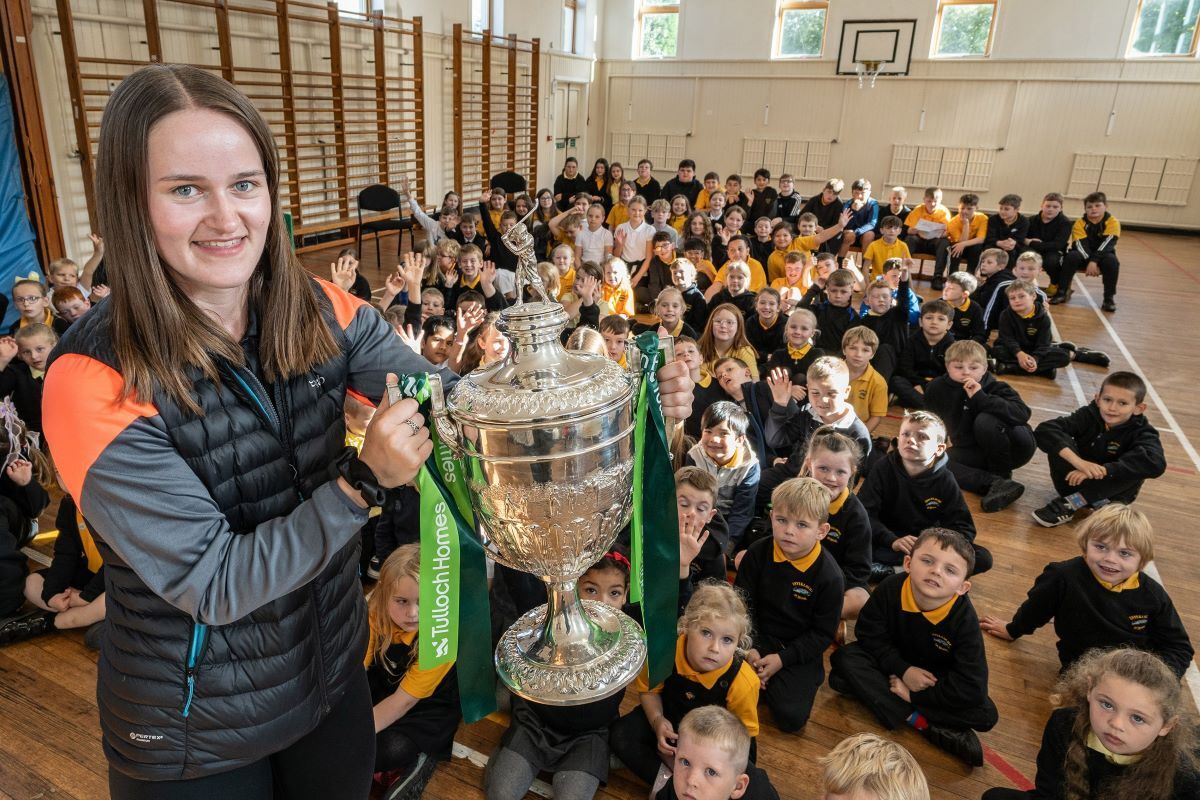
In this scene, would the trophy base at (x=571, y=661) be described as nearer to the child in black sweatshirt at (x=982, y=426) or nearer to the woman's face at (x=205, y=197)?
the woman's face at (x=205, y=197)

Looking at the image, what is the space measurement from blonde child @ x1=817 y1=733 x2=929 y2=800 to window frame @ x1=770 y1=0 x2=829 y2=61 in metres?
13.9

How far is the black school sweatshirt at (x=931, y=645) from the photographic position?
2.39 m

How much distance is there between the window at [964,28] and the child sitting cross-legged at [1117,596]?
12433 mm

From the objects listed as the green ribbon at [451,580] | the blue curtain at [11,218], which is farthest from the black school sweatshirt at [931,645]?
the blue curtain at [11,218]

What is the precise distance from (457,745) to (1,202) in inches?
238

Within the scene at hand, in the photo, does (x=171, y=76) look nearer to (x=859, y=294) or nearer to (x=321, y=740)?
(x=321, y=740)

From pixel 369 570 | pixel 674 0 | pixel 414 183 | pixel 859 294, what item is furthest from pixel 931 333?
pixel 674 0

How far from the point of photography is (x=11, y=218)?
5.81 meters

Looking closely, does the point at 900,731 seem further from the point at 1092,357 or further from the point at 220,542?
the point at 1092,357

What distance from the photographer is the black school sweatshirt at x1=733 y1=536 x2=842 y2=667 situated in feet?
8.55

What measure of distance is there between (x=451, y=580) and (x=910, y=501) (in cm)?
275

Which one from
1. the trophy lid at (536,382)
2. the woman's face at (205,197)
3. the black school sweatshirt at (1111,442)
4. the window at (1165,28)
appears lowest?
the black school sweatshirt at (1111,442)

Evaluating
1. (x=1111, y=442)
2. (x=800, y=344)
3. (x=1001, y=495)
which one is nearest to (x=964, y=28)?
(x=800, y=344)

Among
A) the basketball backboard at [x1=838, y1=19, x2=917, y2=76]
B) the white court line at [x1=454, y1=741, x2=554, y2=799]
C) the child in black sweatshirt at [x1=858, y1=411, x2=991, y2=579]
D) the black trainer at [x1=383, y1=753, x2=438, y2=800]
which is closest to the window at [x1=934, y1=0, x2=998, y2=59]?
the basketball backboard at [x1=838, y1=19, x2=917, y2=76]
